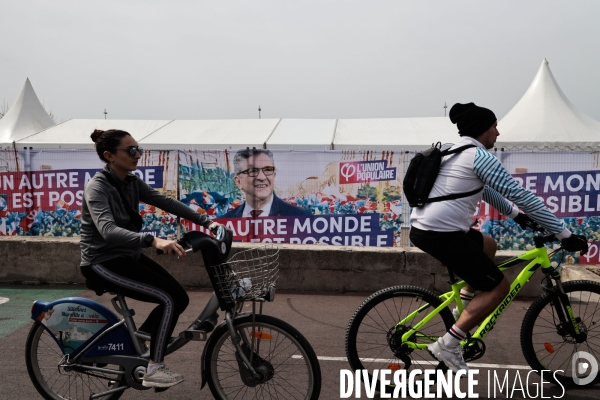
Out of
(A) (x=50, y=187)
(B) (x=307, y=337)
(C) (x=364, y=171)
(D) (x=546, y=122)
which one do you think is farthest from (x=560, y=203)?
(A) (x=50, y=187)

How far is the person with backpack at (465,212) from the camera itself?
A: 3.44 metres

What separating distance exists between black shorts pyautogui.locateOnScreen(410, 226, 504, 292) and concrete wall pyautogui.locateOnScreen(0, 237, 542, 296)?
3.26 meters

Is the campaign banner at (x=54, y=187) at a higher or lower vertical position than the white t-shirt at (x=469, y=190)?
lower

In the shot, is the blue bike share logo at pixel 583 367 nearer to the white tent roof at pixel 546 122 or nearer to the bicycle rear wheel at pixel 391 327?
the bicycle rear wheel at pixel 391 327

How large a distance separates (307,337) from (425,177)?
7.53 feet

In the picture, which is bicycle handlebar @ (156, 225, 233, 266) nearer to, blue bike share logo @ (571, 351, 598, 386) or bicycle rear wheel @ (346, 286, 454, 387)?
bicycle rear wheel @ (346, 286, 454, 387)

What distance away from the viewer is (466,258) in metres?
3.44

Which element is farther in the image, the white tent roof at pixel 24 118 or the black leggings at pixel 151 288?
the white tent roof at pixel 24 118

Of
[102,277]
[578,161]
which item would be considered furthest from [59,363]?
[578,161]

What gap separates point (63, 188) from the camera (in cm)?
1034

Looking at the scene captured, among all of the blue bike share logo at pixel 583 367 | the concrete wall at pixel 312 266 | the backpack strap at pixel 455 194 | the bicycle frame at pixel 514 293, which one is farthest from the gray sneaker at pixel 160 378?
the concrete wall at pixel 312 266

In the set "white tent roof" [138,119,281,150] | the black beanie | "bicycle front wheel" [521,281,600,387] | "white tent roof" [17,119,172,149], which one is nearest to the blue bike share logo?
"bicycle front wheel" [521,281,600,387]

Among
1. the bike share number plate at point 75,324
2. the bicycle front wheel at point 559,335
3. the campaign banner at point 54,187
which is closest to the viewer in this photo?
the bike share number plate at point 75,324

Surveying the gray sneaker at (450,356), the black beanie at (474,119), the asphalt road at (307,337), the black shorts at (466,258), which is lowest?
the asphalt road at (307,337)
